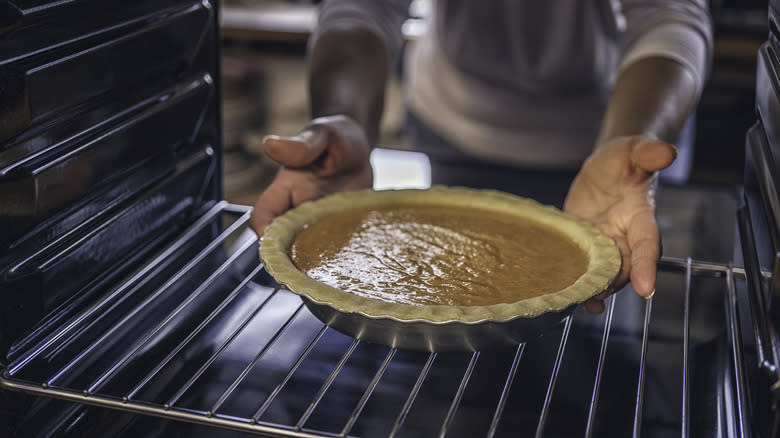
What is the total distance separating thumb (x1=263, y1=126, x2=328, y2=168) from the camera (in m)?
1.18

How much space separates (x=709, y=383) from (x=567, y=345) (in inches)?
7.7

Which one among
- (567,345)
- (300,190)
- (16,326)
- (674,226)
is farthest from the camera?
(674,226)

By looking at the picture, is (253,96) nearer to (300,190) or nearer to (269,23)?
(269,23)

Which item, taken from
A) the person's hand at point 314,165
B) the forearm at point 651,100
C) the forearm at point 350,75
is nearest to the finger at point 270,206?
the person's hand at point 314,165

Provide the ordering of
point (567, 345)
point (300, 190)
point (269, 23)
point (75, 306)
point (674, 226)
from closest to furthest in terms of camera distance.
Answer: point (75, 306), point (567, 345), point (300, 190), point (674, 226), point (269, 23)

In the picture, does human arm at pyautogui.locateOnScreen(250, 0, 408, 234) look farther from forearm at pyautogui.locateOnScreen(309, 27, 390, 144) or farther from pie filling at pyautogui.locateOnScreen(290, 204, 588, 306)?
pie filling at pyautogui.locateOnScreen(290, 204, 588, 306)

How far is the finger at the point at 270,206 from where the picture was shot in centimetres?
120

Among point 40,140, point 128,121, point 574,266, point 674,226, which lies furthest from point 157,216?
point 674,226

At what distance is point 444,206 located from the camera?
4.26ft

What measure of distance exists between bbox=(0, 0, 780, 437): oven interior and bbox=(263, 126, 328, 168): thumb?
147mm

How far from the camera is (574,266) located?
1.07 meters

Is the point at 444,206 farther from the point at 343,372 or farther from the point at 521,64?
the point at 521,64

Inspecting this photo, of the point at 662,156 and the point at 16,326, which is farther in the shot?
the point at 662,156

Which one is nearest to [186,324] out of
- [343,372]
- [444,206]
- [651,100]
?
[343,372]
